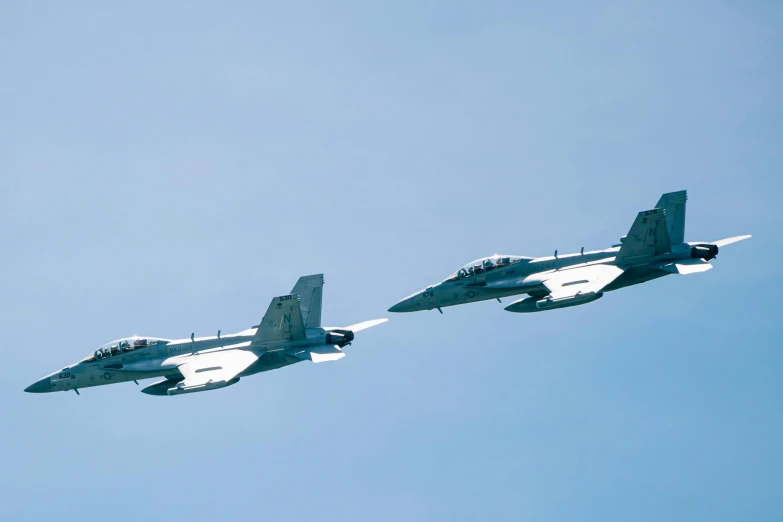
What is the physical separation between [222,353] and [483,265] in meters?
16.3

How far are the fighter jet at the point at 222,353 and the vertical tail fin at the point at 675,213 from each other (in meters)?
17.2

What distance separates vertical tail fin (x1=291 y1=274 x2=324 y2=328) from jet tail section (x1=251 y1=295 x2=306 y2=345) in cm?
189

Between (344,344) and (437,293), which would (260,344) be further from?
(437,293)

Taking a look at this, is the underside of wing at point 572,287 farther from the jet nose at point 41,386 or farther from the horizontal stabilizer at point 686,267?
the jet nose at point 41,386

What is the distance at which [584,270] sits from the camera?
88.0 m

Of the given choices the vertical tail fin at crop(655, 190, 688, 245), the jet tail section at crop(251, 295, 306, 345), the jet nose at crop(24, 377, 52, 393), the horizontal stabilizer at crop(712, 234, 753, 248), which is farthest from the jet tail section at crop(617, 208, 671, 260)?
the jet nose at crop(24, 377, 52, 393)

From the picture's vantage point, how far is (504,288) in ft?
295

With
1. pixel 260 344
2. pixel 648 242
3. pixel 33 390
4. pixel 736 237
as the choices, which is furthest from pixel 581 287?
pixel 33 390

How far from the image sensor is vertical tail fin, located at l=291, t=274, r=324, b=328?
85.5 metres

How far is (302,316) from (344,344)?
2.70 metres

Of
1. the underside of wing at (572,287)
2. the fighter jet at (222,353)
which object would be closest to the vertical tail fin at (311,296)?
the fighter jet at (222,353)

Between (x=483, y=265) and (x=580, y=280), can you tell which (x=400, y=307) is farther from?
(x=580, y=280)

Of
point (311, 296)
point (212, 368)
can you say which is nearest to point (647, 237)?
point (311, 296)

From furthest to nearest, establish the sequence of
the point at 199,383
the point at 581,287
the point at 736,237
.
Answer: the point at 736,237 < the point at 581,287 < the point at 199,383
